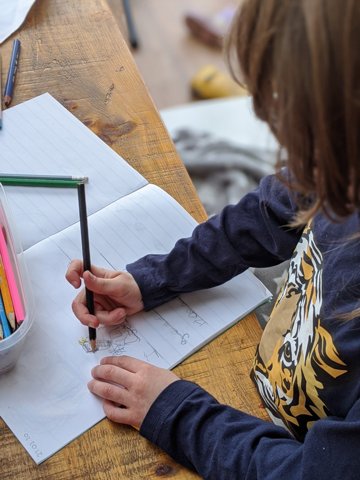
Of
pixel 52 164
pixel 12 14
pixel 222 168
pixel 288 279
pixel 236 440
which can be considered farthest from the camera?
pixel 222 168

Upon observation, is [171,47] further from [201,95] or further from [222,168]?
[222,168]

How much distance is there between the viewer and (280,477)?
1.85 feet

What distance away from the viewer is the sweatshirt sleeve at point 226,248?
71 centimetres

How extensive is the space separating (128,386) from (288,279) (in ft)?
0.67

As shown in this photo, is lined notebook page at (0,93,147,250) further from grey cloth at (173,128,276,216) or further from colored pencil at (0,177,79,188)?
grey cloth at (173,128,276,216)

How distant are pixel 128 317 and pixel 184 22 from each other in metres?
1.75

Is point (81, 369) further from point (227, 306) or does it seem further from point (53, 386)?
point (227, 306)

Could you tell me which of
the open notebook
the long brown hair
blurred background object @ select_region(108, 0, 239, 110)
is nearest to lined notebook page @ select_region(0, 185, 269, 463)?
the open notebook

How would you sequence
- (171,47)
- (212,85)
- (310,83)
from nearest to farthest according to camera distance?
1. (310,83)
2. (212,85)
3. (171,47)

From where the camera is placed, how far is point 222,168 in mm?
1675

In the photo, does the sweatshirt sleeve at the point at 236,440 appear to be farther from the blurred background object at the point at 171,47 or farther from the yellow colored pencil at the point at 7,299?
the blurred background object at the point at 171,47

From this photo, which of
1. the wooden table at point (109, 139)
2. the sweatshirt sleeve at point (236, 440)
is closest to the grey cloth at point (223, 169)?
the wooden table at point (109, 139)

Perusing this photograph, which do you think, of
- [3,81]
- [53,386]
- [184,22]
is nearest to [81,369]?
[53,386]

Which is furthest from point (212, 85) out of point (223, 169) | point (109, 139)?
point (109, 139)
